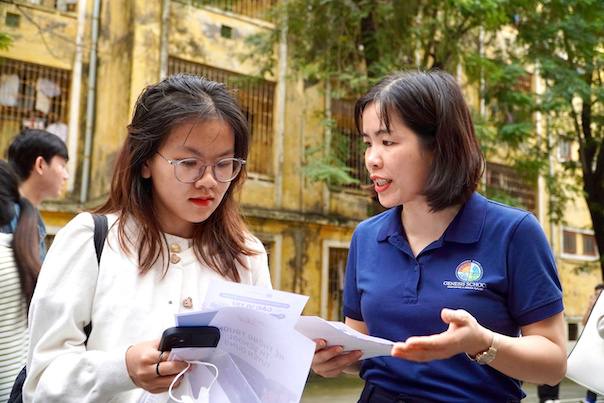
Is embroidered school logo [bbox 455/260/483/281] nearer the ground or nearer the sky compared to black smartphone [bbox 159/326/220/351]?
nearer the sky

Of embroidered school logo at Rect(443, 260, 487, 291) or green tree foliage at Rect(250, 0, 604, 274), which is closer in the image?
embroidered school logo at Rect(443, 260, 487, 291)

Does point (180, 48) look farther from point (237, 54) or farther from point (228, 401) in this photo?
point (228, 401)

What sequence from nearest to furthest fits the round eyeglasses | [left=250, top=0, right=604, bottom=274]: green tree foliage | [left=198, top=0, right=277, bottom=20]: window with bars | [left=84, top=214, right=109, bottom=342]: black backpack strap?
1. [left=84, top=214, right=109, bottom=342]: black backpack strap
2. the round eyeglasses
3. [left=250, top=0, right=604, bottom=274]: green tree foliage
4. [left=198, top=0, right=277, bottom=20]: window with bars

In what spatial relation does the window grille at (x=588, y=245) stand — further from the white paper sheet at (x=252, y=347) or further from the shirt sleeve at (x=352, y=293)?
the white paper sheet at (x=252, y=347)

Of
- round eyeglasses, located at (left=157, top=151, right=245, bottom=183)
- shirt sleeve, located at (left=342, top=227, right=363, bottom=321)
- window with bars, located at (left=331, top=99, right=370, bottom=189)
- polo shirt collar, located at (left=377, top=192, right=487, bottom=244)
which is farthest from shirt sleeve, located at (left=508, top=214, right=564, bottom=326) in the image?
window with bars, located at (left=331, top=99, right=370, bottom=189)

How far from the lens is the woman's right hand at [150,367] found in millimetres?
1681

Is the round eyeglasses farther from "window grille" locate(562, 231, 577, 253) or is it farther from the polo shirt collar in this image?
"window grille" locate(562, 231, 577, 253)

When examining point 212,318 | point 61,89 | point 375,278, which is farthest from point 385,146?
point 61,89

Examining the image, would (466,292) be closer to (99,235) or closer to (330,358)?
(330,358)

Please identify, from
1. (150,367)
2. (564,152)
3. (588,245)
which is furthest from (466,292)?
(588,245)

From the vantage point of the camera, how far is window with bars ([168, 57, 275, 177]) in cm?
1359

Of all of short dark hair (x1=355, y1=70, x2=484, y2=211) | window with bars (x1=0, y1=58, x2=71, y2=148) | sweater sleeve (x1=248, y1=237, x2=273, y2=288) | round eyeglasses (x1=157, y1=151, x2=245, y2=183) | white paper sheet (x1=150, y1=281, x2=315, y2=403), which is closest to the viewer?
white paper sheet (x1=150, y1=281, x2=315, y2=403)

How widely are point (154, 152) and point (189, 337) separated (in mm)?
658

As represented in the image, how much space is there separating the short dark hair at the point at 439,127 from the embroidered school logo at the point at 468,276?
0.22m
